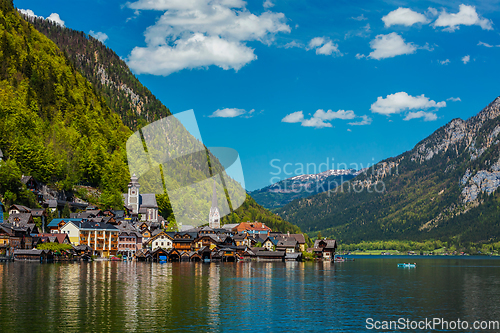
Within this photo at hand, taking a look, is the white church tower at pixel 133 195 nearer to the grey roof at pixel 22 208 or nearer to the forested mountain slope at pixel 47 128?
the forested mountain slope at pixel 47 128

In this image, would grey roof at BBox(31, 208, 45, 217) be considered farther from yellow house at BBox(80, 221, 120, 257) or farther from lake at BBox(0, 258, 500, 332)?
lake at BBox(0, 258, 500, 332)

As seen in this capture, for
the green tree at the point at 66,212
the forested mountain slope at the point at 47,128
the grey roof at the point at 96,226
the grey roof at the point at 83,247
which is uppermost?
the forested mountain slope at the point at 47,128

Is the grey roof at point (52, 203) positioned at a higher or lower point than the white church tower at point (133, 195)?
lower

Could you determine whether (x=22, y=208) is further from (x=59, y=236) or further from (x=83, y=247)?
(x=83, y=247)

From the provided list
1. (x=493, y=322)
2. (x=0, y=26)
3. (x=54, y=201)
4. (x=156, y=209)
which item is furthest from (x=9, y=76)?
(x=493, y=322)

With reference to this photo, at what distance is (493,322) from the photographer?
1499 inches

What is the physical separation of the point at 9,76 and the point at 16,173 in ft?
173

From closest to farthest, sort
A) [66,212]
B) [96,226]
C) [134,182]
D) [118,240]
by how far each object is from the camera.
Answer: [96,226], [66,212], [118,240], [134,182]

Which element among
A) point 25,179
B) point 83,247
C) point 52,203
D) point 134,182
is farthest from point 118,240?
point 134,182

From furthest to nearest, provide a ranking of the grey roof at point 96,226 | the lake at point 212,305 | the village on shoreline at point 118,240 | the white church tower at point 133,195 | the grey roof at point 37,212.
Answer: the white church tower at point 133,195
the grey roof at point 96,226
the grey roof at point 37,212
the village on shoreline at point 118,240
the lake at point 212,305

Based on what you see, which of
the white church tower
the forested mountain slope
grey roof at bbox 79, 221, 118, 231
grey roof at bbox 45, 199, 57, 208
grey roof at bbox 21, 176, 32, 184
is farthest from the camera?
the white church tower

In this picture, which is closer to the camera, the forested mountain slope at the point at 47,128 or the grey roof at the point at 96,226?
the grey roof at the point at 96,226

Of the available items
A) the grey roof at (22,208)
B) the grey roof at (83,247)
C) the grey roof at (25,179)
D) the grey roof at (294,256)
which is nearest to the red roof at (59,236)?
the grey roof at (83,247)

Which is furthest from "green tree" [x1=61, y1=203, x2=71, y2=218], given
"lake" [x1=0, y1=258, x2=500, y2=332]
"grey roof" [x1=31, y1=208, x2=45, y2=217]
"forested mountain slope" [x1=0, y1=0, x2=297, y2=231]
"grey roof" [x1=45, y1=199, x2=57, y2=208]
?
"lake" [x1=0, y1=258, x2=500, y2=332]
